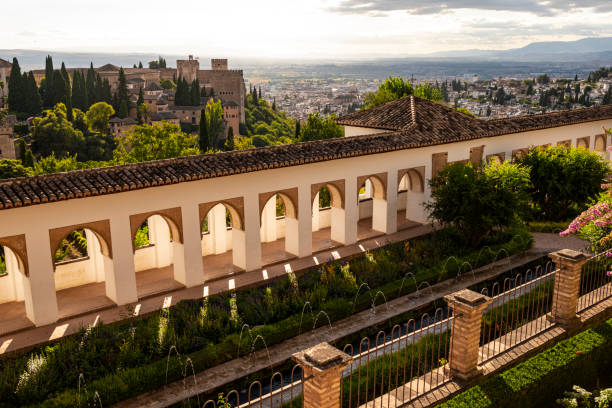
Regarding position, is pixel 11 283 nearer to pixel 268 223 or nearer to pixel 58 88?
pixel 268 223

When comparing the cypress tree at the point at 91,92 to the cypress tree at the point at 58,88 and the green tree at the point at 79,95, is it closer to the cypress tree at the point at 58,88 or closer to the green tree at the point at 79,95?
the green tree at the point at 79,95

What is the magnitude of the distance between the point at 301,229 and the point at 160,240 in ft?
12.7

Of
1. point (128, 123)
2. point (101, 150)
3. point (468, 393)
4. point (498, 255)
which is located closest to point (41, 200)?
point (468, 393)

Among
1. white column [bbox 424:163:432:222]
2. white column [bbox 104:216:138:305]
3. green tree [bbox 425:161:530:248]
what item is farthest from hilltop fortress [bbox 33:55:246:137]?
white column [bbox 104:216:138:305]

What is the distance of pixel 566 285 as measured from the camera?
9289 millimetres

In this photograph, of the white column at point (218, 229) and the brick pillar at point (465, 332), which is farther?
the white column at point (218, 229)

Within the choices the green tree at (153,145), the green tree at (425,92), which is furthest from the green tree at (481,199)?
the green tree at (153,145)

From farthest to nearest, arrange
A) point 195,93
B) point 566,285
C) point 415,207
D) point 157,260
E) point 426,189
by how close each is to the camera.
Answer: point 195,93, point 415,207, point 426,189, point 157,260, point 566,285

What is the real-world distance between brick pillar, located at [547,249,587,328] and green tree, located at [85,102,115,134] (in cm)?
6741

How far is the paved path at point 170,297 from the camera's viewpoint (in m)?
11.1

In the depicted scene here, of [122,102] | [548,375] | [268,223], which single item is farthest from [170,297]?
[122,102]

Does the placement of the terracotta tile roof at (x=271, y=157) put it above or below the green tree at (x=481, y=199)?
above

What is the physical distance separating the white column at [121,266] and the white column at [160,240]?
7.59 feet

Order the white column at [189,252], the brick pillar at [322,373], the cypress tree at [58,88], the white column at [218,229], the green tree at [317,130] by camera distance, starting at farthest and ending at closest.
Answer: the cypress tree at [58,88]
the green tree at [317,130]
the white column at [218,229]
the white column at [189,252]
the brick pillar at [322,373]
